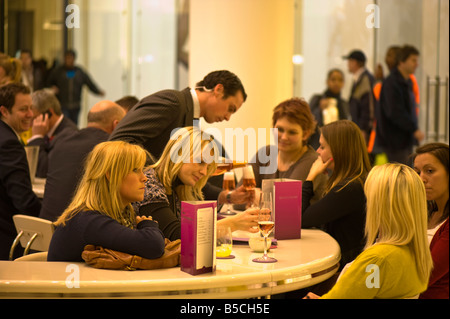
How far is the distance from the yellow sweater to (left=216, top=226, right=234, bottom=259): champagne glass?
42 cm

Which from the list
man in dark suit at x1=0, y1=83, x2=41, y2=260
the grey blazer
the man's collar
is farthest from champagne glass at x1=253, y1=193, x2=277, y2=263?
the man's collar

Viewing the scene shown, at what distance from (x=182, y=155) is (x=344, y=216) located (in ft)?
3.16

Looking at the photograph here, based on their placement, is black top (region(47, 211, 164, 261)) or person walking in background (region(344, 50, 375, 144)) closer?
black top (region(47, 211, 164, 261))

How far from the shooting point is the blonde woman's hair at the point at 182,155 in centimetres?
282

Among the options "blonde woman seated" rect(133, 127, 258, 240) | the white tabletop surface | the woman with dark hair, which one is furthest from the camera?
"blonde woman seated" rect(133, 127, 258, 240)

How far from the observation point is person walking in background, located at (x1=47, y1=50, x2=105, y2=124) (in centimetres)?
961

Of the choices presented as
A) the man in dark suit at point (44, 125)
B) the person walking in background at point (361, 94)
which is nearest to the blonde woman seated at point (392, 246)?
the man in dark suit at point (44, 125)

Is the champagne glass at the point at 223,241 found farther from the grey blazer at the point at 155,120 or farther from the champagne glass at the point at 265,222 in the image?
the grey blazer at the point at 155,120

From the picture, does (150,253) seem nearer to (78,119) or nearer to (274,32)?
(274,32)

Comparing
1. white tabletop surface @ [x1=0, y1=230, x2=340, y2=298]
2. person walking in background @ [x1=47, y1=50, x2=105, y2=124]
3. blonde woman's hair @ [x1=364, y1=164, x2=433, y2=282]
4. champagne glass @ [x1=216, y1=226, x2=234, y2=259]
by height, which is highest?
person walking in background @ [x1=47, y1=50, x2=105, y2=124]

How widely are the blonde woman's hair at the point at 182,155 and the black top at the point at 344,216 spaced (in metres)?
0.67
